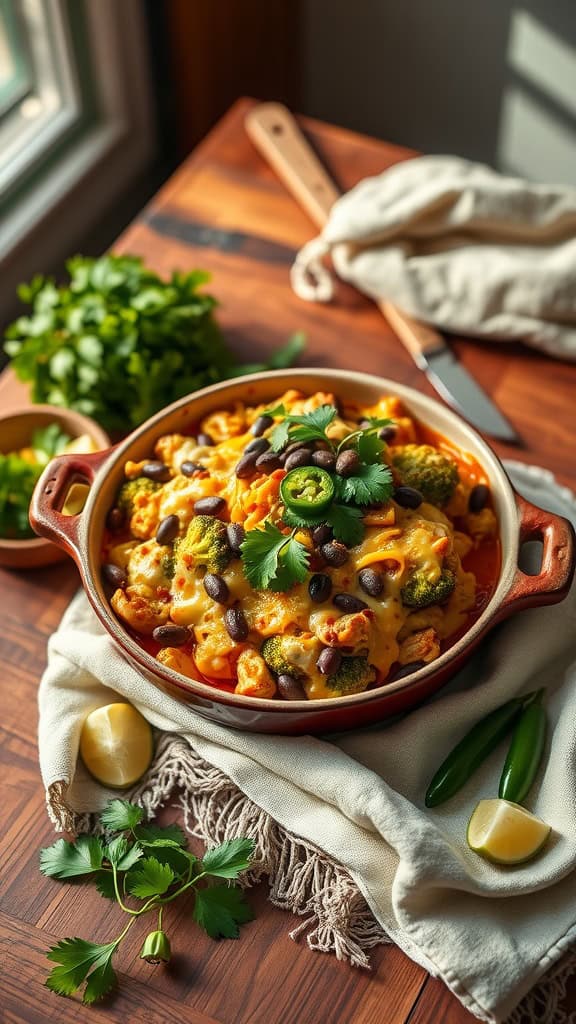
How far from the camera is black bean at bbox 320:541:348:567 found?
1.65 metres

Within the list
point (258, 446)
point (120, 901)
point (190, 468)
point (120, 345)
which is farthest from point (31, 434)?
point (120, 901)

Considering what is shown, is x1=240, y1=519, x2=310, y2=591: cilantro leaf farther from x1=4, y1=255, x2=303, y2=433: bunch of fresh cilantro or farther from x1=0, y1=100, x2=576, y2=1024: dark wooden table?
x1=4, y1=255, x2=303, y2=433: bunch of fresh cilantro

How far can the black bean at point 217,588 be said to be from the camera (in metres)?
1.67

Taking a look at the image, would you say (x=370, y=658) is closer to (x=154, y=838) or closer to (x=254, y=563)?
(x=254, y=563)

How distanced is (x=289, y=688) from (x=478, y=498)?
1.49 ft

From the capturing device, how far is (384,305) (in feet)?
7.88

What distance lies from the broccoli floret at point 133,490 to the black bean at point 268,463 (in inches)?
7.6

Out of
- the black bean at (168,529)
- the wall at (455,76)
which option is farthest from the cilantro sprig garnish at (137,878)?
the wall at (455,76)

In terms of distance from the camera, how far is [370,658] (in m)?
1.63

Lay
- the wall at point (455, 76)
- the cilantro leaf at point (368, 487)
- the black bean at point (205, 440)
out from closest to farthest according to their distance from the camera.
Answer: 1. the cilantro leaf at point (368, 487)
2. the black bean at point (205, 440)
3. the wall at point (455, 76)

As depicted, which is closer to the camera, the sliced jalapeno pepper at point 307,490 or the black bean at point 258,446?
the sliced jalapeno pepper at point 307,490

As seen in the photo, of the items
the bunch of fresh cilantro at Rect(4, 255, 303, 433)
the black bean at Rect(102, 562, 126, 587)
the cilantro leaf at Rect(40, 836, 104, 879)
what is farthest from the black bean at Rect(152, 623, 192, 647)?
the bunch of fresh cilantro at Rect(4, 255, 303, 433)

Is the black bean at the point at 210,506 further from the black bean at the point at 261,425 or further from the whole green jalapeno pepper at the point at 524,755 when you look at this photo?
the whole green jalapeno pepper at the point at 524,755

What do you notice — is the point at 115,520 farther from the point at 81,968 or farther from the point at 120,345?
the point at 81,968
